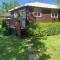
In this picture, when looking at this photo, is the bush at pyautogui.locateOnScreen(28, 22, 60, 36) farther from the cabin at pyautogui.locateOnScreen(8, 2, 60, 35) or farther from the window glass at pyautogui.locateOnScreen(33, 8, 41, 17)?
the window glass at pyautogui.locateOnScreen(33, 8, 41, 17)

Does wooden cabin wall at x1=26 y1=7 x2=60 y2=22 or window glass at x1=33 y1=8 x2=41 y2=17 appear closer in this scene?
wooden cabin wall at x1=26 y1=7 x2=60 y2=22

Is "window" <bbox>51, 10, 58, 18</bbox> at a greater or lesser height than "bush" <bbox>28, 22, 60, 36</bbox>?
greater

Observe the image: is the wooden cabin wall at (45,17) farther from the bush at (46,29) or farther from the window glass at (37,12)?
the bush at (46,29)

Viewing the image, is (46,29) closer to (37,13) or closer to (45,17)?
(37,13)

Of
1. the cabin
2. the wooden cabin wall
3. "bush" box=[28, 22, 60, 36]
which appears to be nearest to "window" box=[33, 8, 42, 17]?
the cabin

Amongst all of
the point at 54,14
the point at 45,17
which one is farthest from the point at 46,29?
the point at 54,14

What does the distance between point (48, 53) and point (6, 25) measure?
14.6m

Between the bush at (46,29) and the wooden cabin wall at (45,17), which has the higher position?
the wooden cabin wall at (45,17)

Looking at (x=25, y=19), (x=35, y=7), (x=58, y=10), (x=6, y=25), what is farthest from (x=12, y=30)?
(x=58, y=10)

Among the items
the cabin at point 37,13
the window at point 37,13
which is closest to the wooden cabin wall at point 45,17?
the cabin at point 37,13

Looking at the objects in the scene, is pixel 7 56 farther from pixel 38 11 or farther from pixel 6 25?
pixel 38 11

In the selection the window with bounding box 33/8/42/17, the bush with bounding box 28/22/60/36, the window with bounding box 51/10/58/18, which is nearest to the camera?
the bush with bounding box 28/22/60/36

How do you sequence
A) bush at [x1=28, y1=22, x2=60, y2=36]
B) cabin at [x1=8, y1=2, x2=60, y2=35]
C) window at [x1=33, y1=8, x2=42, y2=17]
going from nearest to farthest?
1. bush at [x1=28, y1=22, x2=60, y2=36]
2. cabin at [x1=8, y1=2, x2=60, y2=35]
3. window at [x1=33, y1=8, x2=42, y2=17]

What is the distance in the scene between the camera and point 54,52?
528 inches
